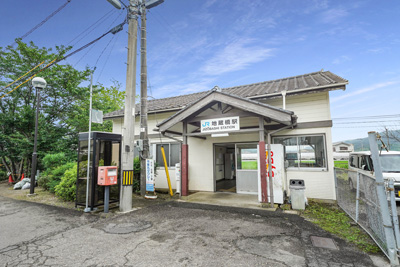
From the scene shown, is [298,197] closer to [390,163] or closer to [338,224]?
[338,224]

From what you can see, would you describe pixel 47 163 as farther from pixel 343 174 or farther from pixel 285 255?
pixel 343 174

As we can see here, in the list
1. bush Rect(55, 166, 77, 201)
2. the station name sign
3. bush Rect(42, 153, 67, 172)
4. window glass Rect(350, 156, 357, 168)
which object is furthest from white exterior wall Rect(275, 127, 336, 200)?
bush Rect(42, 153, 67, 172)

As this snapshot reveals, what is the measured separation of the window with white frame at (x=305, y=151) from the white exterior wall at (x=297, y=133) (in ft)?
0.62

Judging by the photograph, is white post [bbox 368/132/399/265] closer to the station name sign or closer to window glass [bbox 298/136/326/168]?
the station name sign

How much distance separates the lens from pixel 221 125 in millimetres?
6992

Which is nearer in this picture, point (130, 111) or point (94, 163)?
point (94, 163)

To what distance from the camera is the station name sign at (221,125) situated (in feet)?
22.3

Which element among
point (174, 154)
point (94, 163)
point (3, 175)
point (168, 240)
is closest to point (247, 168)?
point (174, 154)

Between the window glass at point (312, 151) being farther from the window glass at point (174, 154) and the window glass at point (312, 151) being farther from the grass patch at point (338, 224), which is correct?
the window glass at point (174, 154)

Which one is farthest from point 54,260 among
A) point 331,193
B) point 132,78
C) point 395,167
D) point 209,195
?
point 395,167

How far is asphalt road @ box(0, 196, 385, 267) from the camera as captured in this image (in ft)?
10.7

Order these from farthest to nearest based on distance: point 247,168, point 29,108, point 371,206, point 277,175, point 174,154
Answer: point 29,108
point 174,154
point 247,168
point 277,175
point 371,206

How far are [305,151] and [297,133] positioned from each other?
0.71 metres

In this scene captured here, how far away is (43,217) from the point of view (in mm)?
5734
